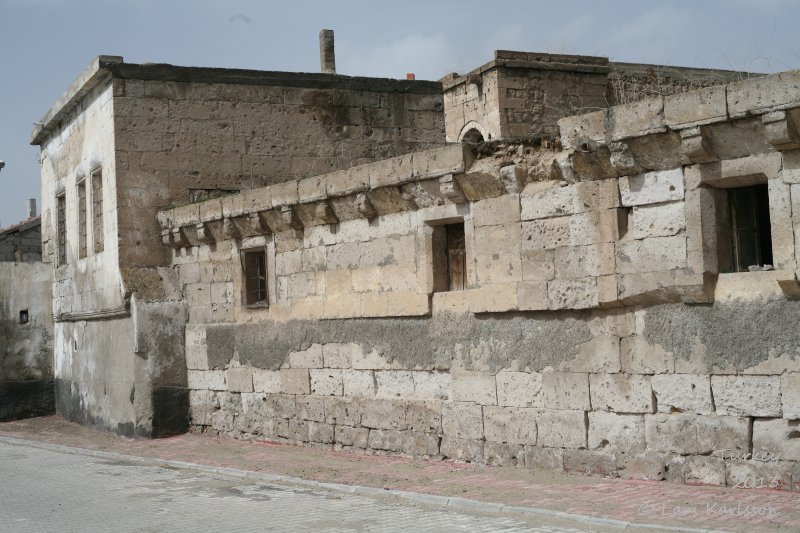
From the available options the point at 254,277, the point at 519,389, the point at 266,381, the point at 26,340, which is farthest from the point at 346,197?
the point at 26,340

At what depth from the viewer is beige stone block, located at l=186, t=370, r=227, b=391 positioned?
13.4 metres

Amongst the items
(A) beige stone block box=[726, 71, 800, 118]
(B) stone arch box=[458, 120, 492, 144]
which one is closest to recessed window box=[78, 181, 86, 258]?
(B) stone arch box=[458, 120, 492, 144]

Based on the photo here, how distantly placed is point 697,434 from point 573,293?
1.65 meters

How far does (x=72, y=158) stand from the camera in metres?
16.6

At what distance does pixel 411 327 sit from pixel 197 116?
19.6 ft

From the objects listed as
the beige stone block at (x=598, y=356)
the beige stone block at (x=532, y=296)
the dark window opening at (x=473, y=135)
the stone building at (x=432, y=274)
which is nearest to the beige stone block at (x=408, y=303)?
the stone building at (x=432, y=274)

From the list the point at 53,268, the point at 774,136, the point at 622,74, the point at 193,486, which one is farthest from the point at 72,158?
the point at 774,136

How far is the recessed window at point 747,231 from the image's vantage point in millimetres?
7918

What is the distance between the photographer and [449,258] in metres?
10.3

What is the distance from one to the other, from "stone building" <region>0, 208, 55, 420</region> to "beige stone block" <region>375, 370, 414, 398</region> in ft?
31.7

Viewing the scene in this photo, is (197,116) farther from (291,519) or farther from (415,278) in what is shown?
(291,519)

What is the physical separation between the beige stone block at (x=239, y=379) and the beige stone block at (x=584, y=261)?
217 inches

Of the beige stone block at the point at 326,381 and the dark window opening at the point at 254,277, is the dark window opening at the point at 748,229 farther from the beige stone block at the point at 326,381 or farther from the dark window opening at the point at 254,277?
the dark window opening at the point at 254,277

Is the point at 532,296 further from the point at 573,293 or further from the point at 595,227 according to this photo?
the point at 595,227
